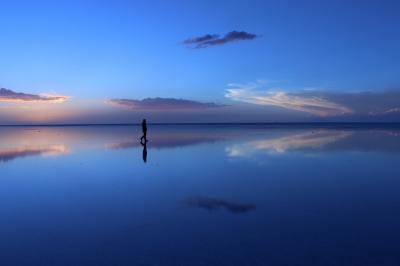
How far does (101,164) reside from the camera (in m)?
17.5

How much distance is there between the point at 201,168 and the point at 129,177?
3.37 metres

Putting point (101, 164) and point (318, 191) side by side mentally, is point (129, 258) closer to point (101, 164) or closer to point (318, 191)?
point (318, 191)

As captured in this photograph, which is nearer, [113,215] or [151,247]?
[151,247]

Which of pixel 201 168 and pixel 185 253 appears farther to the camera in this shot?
pixel 201 168

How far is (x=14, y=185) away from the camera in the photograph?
41.6 feet

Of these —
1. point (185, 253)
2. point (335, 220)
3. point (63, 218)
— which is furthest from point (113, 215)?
point (335, 220)

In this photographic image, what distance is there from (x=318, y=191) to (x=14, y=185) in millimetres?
9488

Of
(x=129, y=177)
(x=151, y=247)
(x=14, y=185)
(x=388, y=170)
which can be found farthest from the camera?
(x=388, y=170)

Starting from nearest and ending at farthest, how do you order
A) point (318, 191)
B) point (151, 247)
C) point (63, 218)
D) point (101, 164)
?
point (151, 247)
point (63, 218)
point (318, 191)
point (101, 164)

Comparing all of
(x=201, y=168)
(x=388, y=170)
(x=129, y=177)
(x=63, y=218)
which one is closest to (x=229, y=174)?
(x=201, y=168)

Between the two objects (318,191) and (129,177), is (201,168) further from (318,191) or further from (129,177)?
(318,191)

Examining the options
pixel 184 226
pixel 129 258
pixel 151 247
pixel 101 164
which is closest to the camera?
pixel 129 258

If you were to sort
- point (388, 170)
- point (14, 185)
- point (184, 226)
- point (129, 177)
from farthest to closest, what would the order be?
1. point (388, 170)
2. point (129, 177)
3. point (14, 185)
4. point (184, 226)

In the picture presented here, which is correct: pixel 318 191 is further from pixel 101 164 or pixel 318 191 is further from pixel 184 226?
pixel 101 164
